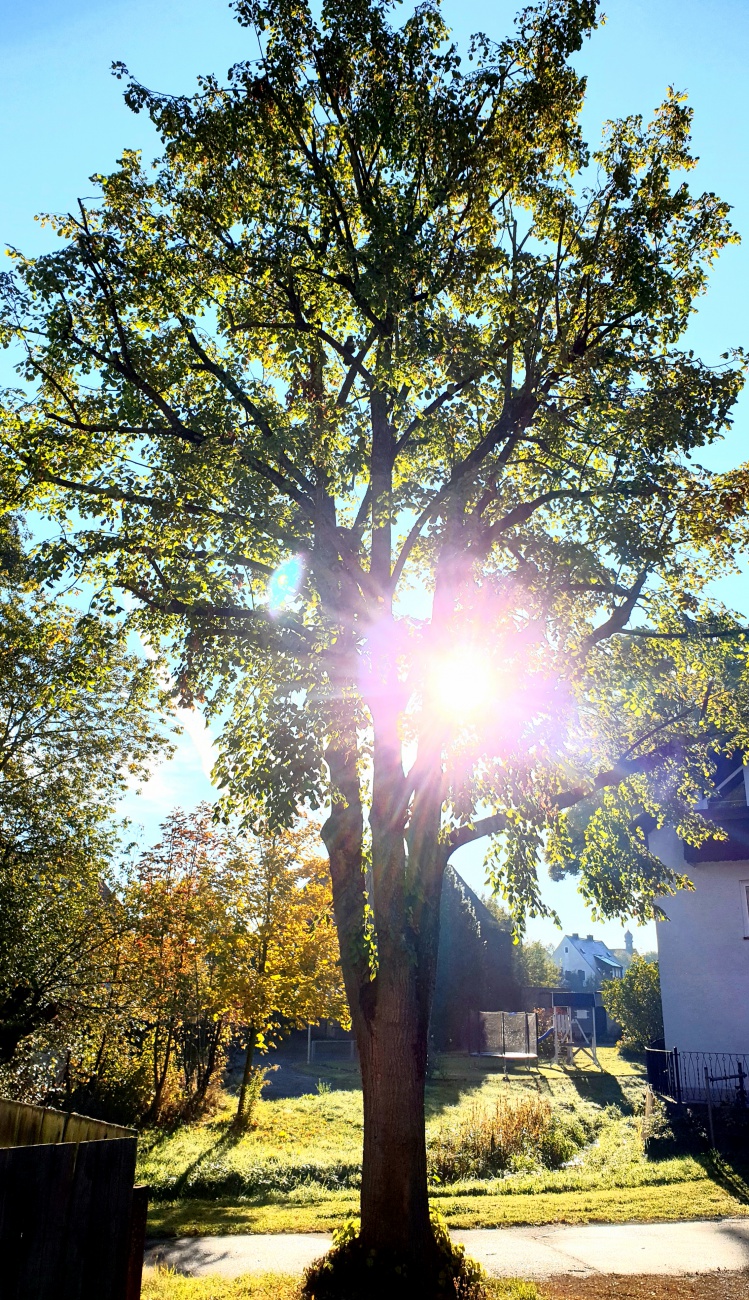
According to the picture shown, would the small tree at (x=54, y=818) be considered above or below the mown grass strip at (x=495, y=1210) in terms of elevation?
above

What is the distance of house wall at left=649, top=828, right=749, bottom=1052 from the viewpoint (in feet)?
64.6

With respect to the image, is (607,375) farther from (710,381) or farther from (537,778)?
(537,778)

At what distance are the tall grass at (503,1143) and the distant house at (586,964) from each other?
63461 mm

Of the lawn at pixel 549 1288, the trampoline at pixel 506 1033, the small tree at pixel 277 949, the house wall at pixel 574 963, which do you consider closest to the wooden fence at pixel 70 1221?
the lawn at pixel 549 1288

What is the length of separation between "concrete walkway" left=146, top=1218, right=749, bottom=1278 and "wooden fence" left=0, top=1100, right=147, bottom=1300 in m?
4.77

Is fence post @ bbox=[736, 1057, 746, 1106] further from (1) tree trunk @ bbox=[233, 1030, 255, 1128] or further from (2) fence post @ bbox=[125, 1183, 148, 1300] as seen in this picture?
(2) fence post @ bbox=[125, 1183, 148, 1300]

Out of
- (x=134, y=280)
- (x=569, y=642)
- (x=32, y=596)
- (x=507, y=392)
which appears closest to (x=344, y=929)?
(x=569, y=642)

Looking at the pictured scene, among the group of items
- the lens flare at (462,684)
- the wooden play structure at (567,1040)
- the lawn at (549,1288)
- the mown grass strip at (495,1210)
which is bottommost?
the mown grass strip at (495,1210)

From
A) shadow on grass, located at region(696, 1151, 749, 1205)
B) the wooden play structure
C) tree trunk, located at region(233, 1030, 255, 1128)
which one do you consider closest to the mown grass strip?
shadow on grass, located at region(696, 1151, 749, 1205)

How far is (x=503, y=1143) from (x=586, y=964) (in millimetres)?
71859

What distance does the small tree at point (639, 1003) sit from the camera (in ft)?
123

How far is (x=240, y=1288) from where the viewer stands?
8258 millimetres

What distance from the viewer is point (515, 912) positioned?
1096cm

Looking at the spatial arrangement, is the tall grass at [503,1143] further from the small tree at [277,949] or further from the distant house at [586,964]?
the distant house at [586,964]
